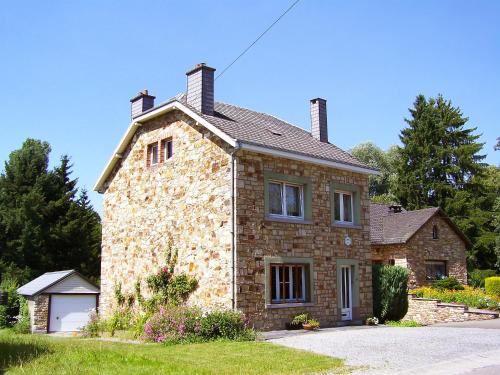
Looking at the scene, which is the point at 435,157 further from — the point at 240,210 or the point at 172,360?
the point at 172,360

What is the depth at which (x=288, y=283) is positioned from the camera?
17781mm

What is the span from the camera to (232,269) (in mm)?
16094

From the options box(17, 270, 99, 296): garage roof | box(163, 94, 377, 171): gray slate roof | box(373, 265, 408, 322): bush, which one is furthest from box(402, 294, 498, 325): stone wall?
box(17, 270, 99, 296): garage roof

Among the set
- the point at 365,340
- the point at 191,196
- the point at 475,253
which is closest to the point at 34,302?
the point at 191,196

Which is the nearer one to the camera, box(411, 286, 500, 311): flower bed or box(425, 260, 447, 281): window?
box(411, 286, 500, 311): flower bed

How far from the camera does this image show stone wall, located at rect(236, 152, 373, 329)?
16.4 m

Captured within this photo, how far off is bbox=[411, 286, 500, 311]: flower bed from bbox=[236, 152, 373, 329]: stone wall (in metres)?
7.42

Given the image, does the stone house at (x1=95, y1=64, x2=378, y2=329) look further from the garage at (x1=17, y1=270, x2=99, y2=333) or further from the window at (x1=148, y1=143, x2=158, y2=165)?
the garage at (x1=17, y1=270, x2=99, y2=333)

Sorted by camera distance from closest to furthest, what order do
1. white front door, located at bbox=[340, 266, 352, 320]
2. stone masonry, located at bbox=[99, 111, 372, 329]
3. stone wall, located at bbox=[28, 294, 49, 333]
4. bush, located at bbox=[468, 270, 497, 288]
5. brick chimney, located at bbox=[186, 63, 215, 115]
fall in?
stone masonry, located at bbox=[99, 111, 372, 329] < brick chimney, located at bbox=[186, 63, 215, 115] < white front door, located at bbox=[340, 266, 352, 320] < stone wall, located at bbox=[28, 294, 49, 333] < bush, located at bbox=[468, 270, 497, 288]

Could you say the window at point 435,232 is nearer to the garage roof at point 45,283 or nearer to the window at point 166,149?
the window at point 166,149

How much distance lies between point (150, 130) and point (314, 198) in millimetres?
6778

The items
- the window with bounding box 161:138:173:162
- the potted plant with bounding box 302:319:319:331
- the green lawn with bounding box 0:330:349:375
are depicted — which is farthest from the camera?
the window with bounding box 161:138:173:162

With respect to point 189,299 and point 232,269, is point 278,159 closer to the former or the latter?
point 232,269

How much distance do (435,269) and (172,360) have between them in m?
23.4
